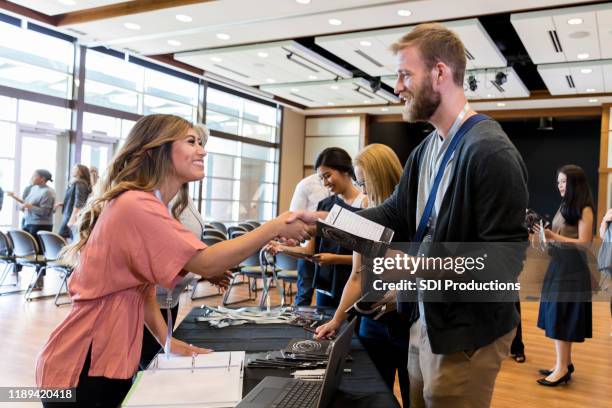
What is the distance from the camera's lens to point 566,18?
5828mm

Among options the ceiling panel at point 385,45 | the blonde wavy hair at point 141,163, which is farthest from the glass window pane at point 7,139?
the blonde wavy hair at point 141,163

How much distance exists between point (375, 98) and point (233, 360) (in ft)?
33.6

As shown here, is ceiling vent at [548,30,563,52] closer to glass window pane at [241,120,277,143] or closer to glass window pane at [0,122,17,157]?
glass window pane at [241,120,277,143]

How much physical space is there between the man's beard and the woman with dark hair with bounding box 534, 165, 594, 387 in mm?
2777

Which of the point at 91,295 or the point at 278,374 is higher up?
the point at 91,295

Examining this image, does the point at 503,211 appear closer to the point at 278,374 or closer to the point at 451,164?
the point at 451,164

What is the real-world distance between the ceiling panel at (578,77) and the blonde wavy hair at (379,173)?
22.5 ft

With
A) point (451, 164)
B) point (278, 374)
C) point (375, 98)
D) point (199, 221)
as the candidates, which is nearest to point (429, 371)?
point (278, 374)

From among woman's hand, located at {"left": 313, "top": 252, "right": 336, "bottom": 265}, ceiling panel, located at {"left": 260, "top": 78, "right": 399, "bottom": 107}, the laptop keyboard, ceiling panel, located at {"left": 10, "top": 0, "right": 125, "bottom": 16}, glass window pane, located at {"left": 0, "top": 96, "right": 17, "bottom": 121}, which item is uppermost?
→ ceiling panel, located at {"left": 10, "top": 0, "right": 125, "bottom": 16}

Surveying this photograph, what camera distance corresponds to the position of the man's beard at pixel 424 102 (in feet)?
4.35

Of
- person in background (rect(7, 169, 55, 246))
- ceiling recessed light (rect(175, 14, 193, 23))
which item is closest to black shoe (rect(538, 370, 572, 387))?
ceiling recessed light (rect(175, 14, 193, 23))

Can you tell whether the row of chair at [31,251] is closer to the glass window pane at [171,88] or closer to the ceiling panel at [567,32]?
the glass window pane at [171,88]

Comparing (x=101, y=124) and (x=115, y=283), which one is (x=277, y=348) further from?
(x=101, y=124)

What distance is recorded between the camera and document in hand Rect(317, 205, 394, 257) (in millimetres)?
1377
